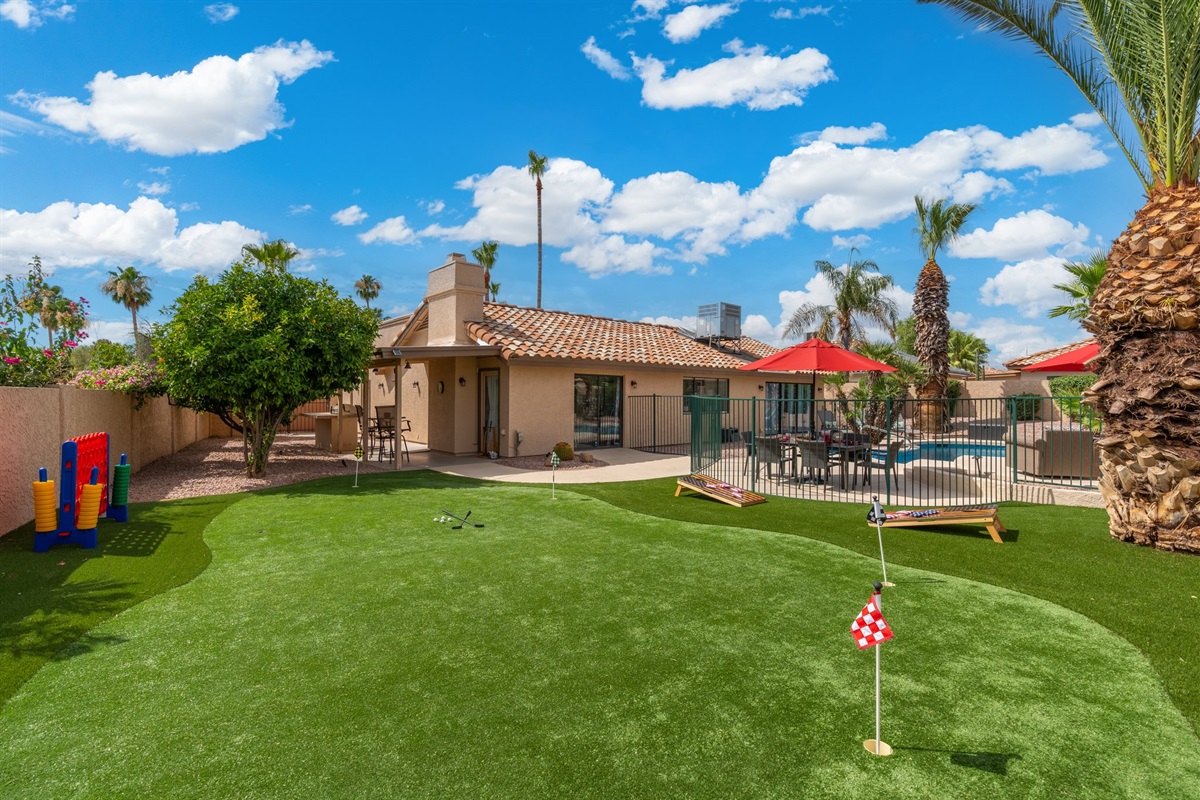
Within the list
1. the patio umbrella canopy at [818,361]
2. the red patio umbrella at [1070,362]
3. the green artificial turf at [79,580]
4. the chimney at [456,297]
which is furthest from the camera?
the chimney at [456,297]

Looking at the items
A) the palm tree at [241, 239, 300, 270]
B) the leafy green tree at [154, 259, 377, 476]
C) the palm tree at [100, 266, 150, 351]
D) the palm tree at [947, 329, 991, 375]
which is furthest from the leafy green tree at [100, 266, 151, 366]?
the palm tree at [947, 329, 991, 375]

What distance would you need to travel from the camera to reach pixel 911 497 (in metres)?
11.3

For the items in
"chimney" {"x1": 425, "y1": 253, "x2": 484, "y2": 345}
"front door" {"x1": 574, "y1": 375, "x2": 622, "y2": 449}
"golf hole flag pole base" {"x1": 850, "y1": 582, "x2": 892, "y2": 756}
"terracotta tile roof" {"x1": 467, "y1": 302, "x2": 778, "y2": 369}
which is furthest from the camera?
"front door" {"x1": 574, "y1": 375, "x2": 622, "y2": 449}

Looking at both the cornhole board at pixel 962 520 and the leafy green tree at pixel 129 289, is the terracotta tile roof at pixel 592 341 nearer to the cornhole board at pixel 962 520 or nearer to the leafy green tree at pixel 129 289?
the cornhole board at pixel 962 520

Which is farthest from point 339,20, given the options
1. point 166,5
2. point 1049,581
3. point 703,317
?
point 703,317

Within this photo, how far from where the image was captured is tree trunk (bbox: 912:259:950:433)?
23.7 meters

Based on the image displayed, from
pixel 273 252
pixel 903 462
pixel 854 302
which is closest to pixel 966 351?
pixel 854 302

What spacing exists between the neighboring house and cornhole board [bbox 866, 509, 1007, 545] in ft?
33.3

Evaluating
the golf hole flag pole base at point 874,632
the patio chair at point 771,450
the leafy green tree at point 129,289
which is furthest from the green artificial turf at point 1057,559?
the leafy green tree at point 129,289

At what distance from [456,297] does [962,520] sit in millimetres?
14283

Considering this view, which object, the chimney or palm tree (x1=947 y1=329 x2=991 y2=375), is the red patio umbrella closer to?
the chimney

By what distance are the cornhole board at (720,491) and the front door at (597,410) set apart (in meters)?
7.17

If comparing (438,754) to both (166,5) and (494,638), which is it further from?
(166,5)

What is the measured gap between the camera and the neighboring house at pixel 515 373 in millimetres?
16109
